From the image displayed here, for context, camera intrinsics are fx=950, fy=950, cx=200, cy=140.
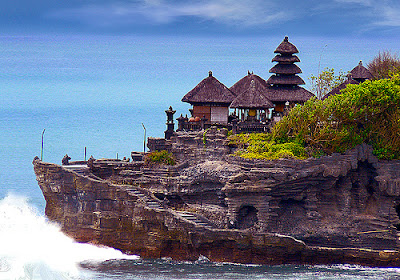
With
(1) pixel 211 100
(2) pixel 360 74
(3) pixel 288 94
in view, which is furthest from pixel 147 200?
(2) pixel 360 74

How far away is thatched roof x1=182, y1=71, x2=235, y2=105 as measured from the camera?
74375 millimetres

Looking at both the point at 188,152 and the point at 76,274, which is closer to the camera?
the point at 76,274

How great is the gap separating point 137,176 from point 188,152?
4.28m

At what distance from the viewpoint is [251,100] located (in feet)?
236

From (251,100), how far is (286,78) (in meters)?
4.72

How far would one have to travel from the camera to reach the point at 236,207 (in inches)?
2594

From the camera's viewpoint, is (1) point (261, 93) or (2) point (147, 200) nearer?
(2) point (147, 200)

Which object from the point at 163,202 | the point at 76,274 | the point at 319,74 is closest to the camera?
the point at 76,274

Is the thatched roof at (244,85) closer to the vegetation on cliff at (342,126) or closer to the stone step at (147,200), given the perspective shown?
the vegetation on cliff at (342,126)

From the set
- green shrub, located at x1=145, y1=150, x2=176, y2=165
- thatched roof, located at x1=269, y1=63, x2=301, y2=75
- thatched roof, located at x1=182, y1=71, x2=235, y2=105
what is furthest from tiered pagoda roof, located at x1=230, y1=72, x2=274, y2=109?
green shrub, located at x1=145, y1=150, x2=176, y2=165

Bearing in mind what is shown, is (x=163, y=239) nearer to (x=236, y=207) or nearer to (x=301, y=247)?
(x=236, y=207)

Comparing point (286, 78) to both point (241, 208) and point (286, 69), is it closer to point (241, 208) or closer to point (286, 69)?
point (286, 69)

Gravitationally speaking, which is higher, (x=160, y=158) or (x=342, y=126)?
(x=342, y=126)

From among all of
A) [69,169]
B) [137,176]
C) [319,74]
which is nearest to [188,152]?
[137,176]
